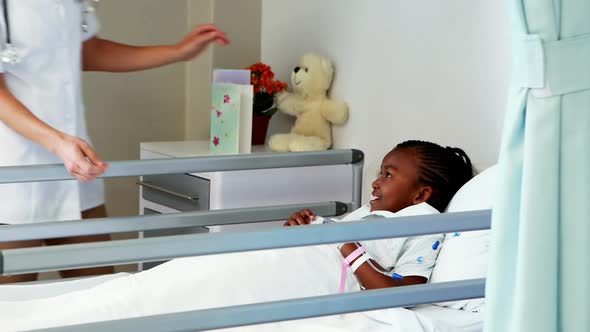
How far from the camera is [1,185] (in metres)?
2.09

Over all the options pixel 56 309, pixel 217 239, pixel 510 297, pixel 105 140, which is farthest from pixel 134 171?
Answer: pixel 105 140

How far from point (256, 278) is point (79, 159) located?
0.49m

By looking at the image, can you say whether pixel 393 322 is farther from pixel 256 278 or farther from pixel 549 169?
pixel 549 169

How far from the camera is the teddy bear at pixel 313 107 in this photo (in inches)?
120

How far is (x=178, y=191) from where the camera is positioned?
3.03 m

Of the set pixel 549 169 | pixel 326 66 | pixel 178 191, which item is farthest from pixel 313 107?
pixel 549 169

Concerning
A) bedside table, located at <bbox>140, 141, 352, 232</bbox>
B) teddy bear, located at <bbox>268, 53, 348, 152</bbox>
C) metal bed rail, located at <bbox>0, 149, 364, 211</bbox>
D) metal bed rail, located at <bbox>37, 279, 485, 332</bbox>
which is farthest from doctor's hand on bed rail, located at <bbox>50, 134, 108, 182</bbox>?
teddy bear, located at <bbox>268, 53, 348, 152</bbox>

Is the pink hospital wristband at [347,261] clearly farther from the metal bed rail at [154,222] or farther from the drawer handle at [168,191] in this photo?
the drawer handle at [168,191]

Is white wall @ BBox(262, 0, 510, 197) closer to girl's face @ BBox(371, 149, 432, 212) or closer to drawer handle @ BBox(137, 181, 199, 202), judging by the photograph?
girl's face @ BBox(371, 149, 432, 212)

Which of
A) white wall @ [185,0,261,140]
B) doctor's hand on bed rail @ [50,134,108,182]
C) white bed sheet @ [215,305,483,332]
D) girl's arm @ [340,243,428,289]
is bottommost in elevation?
white bed sheet @ [215,305,483,332]

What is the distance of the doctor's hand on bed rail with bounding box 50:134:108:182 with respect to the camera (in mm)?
1810

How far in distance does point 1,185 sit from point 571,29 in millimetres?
1284

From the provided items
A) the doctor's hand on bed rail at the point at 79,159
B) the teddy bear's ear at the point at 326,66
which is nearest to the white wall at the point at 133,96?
the teddy bear's ear at the point at 326,66

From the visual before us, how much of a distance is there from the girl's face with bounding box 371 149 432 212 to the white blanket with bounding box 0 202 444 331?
8.6 inches
